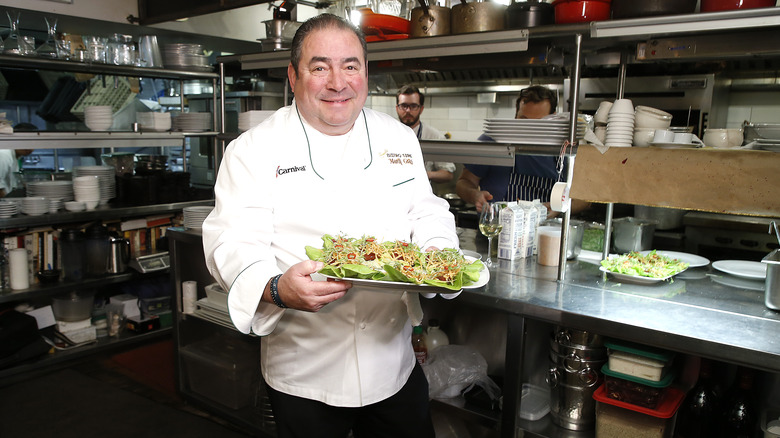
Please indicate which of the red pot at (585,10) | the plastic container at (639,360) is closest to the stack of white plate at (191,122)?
the red pot at (585,10)

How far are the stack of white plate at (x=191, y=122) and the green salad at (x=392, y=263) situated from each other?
10.8 feet

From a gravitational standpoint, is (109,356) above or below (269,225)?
below

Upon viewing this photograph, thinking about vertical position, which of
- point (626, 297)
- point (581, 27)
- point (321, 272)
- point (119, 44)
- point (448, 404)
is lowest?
point (448, 404)

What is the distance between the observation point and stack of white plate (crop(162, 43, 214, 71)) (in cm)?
446

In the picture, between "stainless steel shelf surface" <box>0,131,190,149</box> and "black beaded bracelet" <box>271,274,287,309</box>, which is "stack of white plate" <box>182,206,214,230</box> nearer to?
"stainless steel shelf surface" <box>0,131,190,149</box>

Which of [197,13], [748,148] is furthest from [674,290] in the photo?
[197,13]

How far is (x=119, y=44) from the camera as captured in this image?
414 centimetres

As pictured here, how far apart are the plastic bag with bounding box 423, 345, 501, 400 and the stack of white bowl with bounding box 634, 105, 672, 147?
3.81ft

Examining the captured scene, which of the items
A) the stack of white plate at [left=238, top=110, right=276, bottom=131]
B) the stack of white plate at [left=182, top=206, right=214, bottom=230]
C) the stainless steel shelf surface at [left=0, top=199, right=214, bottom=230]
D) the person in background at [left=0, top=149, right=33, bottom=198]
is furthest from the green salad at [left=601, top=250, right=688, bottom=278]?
the person in background at [left=0, top=149, right=33, bottom=198]

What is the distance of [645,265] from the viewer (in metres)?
2.25

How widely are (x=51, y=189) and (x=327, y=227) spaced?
3231mm

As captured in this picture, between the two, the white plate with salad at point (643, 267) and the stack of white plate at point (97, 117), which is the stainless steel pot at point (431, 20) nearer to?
the white plate with salad at point (643, 267)

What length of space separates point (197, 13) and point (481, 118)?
2.90 meters

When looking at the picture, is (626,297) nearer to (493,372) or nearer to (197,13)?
(493,372)
